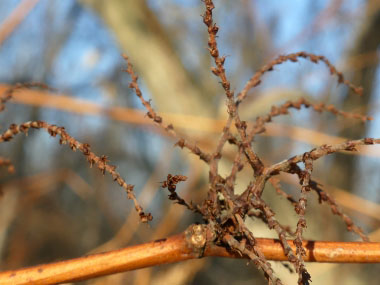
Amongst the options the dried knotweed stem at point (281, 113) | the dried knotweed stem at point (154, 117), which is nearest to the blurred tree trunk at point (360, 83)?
the dried knotweed stem at point (281, 113)

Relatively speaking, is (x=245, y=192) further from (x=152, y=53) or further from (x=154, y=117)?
(x=152, y=53)

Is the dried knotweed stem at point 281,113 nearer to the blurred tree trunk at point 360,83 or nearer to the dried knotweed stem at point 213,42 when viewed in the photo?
the dried knotweed stem at point 213,42

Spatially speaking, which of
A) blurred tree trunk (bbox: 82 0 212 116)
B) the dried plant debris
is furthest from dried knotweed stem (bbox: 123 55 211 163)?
blurred tree trunk (bbox: 82 0 212 116)

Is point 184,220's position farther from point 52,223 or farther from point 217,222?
point 217,222

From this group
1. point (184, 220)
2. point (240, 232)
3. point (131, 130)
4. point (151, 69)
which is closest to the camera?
point (240, 232)

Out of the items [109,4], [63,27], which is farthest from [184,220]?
[63,27]

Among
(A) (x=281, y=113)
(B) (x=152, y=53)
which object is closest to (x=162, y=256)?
(A) (x=281, y=113)
